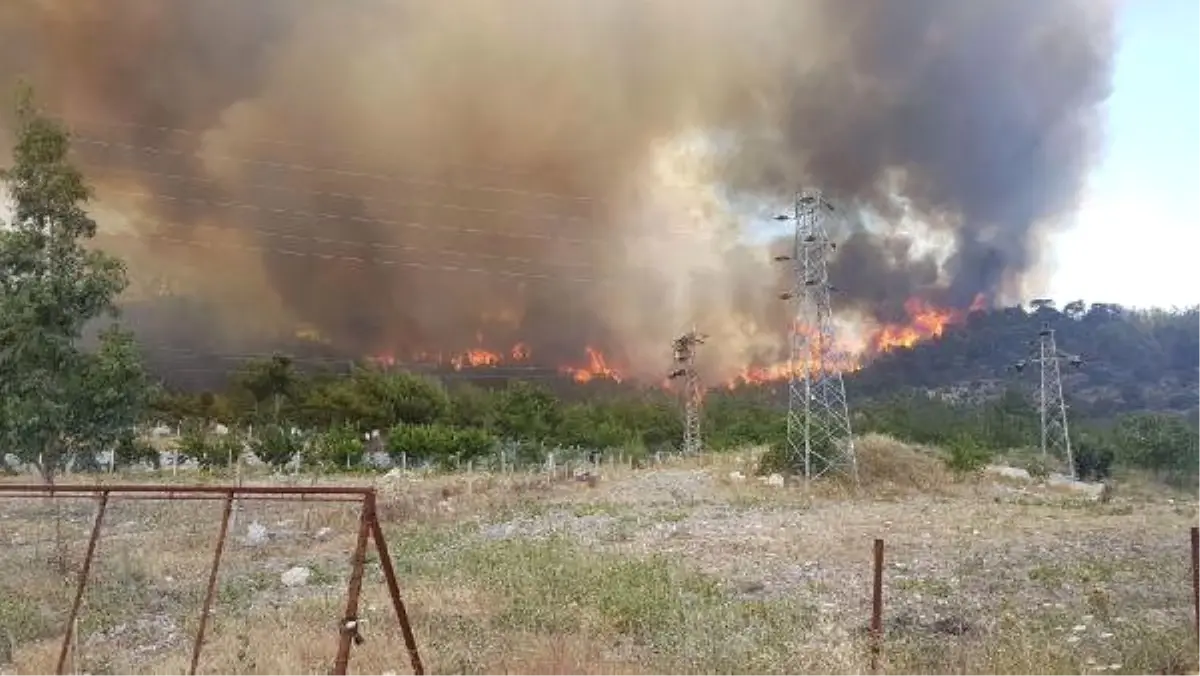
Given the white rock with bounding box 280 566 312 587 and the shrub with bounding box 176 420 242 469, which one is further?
the shrub with bounding box 176 420 242 469

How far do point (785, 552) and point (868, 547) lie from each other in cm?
180

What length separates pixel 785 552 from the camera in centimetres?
1683

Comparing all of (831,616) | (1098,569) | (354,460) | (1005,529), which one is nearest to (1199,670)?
(831,616)

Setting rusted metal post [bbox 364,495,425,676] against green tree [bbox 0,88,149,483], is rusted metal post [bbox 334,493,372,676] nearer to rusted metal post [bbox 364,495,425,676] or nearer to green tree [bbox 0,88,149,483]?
rusted metal post [bbox 364,495,425,676]

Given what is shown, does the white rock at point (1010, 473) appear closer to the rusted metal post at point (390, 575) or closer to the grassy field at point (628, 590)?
the grassy field at point (628, 590)

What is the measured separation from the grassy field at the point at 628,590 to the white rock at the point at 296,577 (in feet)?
0.80

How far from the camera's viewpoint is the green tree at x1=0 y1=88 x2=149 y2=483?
1708 centimetres

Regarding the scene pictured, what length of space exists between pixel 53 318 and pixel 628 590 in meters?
12.1

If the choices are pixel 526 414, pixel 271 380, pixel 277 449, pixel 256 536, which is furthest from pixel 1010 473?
pixel 271 380

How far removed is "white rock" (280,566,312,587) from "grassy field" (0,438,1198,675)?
0.24 m

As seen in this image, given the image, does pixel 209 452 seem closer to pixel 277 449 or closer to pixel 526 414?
pixel 277 449

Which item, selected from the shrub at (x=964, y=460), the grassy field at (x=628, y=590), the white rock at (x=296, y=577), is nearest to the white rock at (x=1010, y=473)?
the shrub at (x=964, y=460)

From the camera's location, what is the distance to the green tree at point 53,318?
17.1 m

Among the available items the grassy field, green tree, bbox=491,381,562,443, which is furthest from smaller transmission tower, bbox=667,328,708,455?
the grassy field
